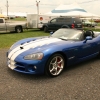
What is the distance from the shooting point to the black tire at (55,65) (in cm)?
411

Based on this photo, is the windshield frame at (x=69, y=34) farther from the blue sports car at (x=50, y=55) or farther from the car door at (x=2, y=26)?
the car door at (x=2, y=26)

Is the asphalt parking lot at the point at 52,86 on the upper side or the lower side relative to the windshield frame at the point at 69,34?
lower

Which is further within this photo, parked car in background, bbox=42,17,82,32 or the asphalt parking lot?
parked car in background, bbox=42,17,82,32

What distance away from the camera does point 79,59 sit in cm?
493

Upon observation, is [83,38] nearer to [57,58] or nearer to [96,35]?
[96,35]

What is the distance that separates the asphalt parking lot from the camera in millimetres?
3298

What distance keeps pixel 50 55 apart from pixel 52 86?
794 millimetres

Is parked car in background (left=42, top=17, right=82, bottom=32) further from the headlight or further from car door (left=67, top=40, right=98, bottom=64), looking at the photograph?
the headlight

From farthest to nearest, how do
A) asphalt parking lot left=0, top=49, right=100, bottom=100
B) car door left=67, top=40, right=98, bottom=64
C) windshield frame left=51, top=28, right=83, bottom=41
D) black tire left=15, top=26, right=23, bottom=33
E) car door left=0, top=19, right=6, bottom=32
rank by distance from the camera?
1. black tire left=15, top=26, right=23, bottom=33
2. car door left=0, top=19, right=6, bottom=32
3. windshield frame left=51, top=28, right=83, bottom=41
4. car door left=67, top=40, right=98, bottom=64
5. asphalt parking lot left=0, top=49, right=100, bottom=100

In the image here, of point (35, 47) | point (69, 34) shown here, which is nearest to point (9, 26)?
point (69, 34)

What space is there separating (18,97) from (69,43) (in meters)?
2.22

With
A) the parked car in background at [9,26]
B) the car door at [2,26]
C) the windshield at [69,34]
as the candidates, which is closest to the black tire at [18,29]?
the parked car in background at [9,26]

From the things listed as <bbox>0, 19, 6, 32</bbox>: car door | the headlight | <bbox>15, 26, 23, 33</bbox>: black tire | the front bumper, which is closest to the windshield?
the headlight

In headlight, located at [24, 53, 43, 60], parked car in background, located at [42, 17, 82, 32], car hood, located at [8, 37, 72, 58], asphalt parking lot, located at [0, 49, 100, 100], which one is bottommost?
asphalt parking lot, located at [0, 49, 100, 100]
